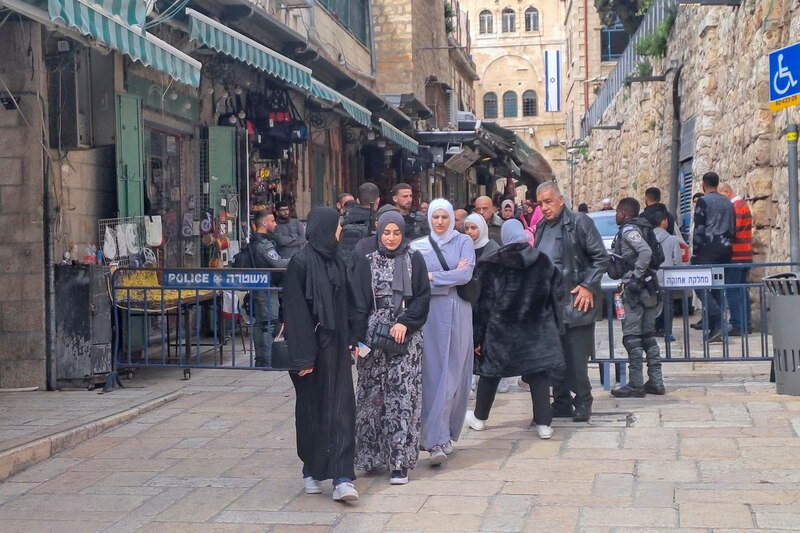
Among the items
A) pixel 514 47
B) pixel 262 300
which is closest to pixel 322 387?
pixel 262 300

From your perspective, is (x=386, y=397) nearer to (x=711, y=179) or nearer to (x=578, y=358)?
(x=578, y=358)

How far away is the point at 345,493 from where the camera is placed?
19.2 feet

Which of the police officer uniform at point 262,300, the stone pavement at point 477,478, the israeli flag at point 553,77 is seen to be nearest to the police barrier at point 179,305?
the police officer uniform at point 262,300

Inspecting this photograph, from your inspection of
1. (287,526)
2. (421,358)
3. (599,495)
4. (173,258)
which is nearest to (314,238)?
(421,358)

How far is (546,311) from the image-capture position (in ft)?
24.5

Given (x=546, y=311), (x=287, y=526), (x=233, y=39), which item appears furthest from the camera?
(x=233, y=39)

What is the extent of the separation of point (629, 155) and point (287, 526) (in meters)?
23.9

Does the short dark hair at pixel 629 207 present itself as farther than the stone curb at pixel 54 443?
Yes

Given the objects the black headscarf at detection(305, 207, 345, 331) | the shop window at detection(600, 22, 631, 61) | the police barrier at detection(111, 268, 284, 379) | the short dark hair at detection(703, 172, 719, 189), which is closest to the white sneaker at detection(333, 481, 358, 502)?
the black headscarf at detection(305, 207, 345, 331)

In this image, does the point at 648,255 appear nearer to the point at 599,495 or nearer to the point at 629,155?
the point at 599,495

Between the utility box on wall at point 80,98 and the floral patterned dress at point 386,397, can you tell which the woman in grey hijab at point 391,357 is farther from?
the utility box on wall at point 80,98

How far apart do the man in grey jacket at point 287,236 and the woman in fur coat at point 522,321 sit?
4301mm

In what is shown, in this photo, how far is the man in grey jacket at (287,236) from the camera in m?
11.5

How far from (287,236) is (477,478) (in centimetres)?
573
